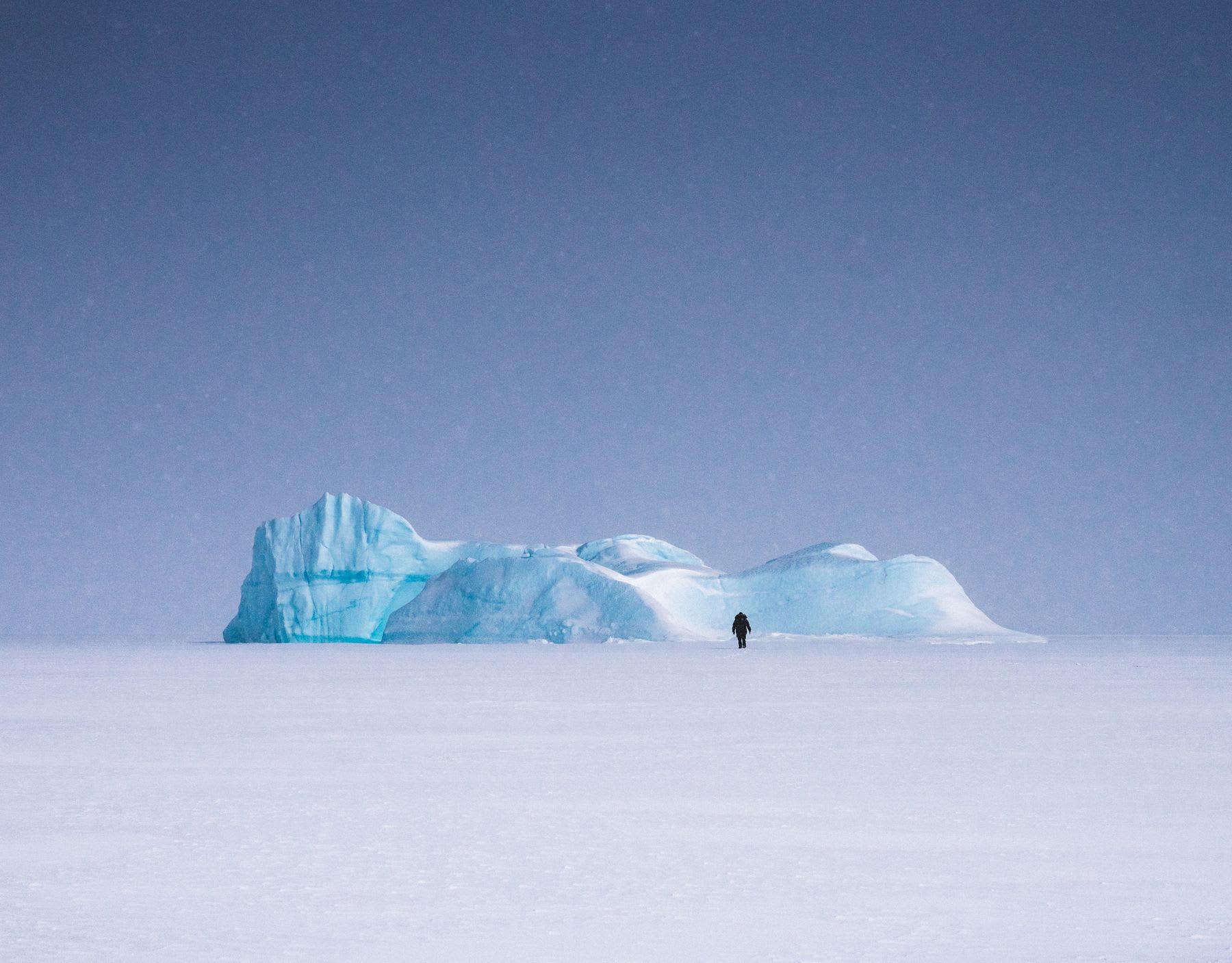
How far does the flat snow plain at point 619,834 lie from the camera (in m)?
3.20

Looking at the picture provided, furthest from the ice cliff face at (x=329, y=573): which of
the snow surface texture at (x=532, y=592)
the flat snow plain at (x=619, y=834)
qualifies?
the flat snow plain at (x=619, y=834)

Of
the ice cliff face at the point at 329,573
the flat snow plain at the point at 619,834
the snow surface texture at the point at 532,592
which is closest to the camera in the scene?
the flat snow plain at the point at 619,834

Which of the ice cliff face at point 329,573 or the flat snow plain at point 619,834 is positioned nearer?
the flat snow plain at point 619,834

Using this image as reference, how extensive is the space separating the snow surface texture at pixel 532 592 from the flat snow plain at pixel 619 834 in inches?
1009

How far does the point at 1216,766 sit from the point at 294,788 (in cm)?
385

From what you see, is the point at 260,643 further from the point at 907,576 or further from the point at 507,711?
the point at 507,711

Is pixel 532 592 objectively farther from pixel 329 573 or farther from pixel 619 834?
pixel 619 834

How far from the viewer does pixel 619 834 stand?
15.0 feet

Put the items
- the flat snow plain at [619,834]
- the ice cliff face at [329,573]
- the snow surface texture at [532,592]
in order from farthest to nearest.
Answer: the ice cliff face at [329,573] < the snow surface texture at [532,592] < the flat snow plain at [619,834]

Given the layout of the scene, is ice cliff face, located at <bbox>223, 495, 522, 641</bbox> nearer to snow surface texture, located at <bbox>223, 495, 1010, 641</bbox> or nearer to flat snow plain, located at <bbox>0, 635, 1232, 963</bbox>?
snow surface texture, located at <bbox>223, 495, 1010, 641</bbox>

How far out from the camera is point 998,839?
14.5ft

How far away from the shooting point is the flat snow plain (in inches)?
126

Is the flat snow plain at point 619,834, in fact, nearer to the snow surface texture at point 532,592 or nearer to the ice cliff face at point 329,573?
the snow surface texture at point 532,592

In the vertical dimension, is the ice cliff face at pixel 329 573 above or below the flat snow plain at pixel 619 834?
above
